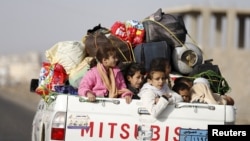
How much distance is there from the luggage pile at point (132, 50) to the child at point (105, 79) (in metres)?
0.45

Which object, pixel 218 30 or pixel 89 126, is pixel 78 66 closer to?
pixel 89 126

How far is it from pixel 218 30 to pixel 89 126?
62.7m

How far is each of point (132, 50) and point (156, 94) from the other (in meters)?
1.90

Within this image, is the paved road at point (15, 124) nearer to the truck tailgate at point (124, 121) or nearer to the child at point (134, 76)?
the child at point (134, 76)

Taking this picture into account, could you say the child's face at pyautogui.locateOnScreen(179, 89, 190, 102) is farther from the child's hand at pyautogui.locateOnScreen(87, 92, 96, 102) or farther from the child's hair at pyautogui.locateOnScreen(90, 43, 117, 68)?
the child's hand at pyautogui.locateOnScreen(87, 92, 96, 102)

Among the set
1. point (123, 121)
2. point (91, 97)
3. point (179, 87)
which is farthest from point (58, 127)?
point (179, 87)

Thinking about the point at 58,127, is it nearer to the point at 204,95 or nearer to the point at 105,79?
the point at 105,79

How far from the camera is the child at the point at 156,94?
10336 millimetres

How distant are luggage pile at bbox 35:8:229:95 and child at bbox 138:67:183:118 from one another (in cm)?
101

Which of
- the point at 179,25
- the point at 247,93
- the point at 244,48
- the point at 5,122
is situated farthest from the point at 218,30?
the point at 179,25

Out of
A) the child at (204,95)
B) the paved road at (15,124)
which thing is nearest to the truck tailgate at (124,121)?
the child at (204,95)

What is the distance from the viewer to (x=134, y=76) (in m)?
11.4

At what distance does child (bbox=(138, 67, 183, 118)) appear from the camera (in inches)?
407

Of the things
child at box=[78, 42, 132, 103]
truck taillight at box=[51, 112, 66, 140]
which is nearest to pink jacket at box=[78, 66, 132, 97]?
child at box=[78, 42, 132, 103]
